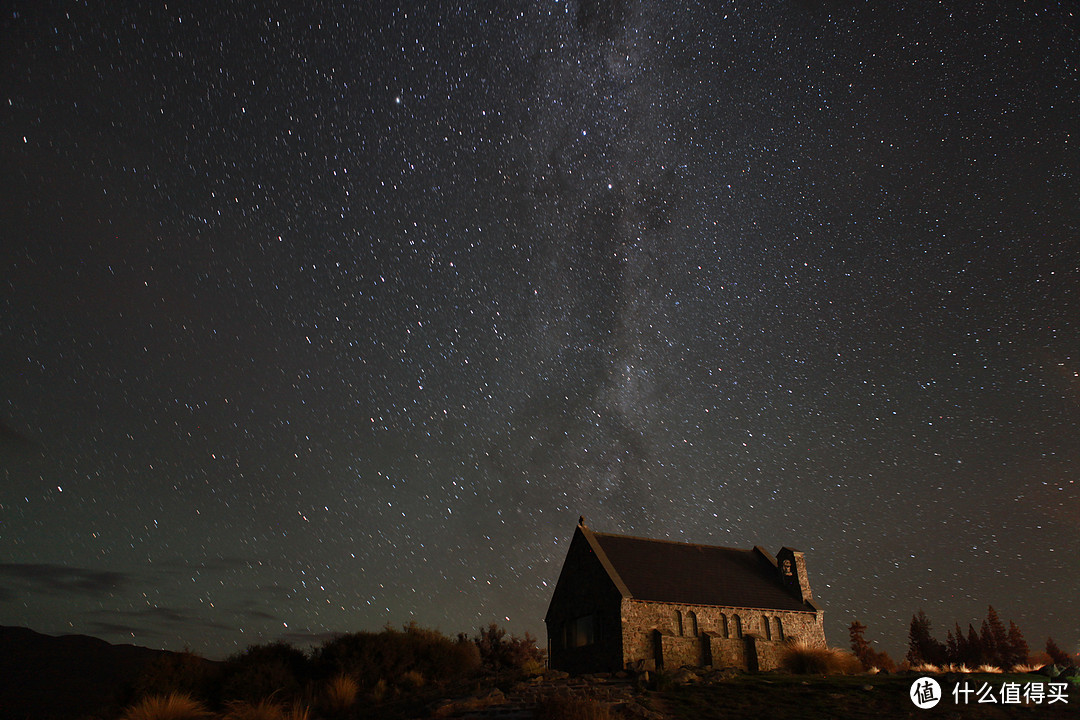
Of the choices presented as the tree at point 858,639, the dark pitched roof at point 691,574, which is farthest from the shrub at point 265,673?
the tree at point 858,639

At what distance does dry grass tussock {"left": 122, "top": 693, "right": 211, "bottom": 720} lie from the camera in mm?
17469

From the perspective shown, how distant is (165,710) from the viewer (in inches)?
699

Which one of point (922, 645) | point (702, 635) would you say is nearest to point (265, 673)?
point (702, 635)

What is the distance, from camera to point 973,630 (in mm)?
80125

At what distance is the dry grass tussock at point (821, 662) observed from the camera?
2916cm

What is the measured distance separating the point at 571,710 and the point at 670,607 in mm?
16484

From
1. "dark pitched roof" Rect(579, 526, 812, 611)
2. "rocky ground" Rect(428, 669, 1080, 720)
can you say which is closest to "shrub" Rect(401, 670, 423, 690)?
"rocky ground" Rect(428, 669, 1080, 720)

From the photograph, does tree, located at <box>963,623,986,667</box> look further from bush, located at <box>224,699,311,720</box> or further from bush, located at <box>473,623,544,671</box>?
bush, located at <box>224,699,311,720</box>

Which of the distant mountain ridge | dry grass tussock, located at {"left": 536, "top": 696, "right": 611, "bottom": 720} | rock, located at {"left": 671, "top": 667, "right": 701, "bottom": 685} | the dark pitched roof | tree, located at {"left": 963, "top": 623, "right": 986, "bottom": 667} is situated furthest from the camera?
tree, located at {"left": 963, "top": 623, "right": 986, "bottom": 667}

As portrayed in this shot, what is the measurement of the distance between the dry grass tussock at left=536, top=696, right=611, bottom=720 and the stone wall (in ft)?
41.9

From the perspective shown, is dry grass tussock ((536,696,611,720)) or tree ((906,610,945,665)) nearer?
dry grass tussock ((536,696,611,720))

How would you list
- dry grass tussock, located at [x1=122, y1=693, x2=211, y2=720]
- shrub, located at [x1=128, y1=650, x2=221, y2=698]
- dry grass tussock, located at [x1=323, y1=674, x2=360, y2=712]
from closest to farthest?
dry grass tussock, located at [x1=122, y1=693, x2=211, y2=720]
dry grass tussock, located at [x1=323, y1=674, x2=360, y2=712]
shrub, located at [x1=128, y1=650, x2=221, y2=698]

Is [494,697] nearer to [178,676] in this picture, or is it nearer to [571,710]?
[571,710]

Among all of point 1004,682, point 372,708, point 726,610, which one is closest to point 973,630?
point 726,610
